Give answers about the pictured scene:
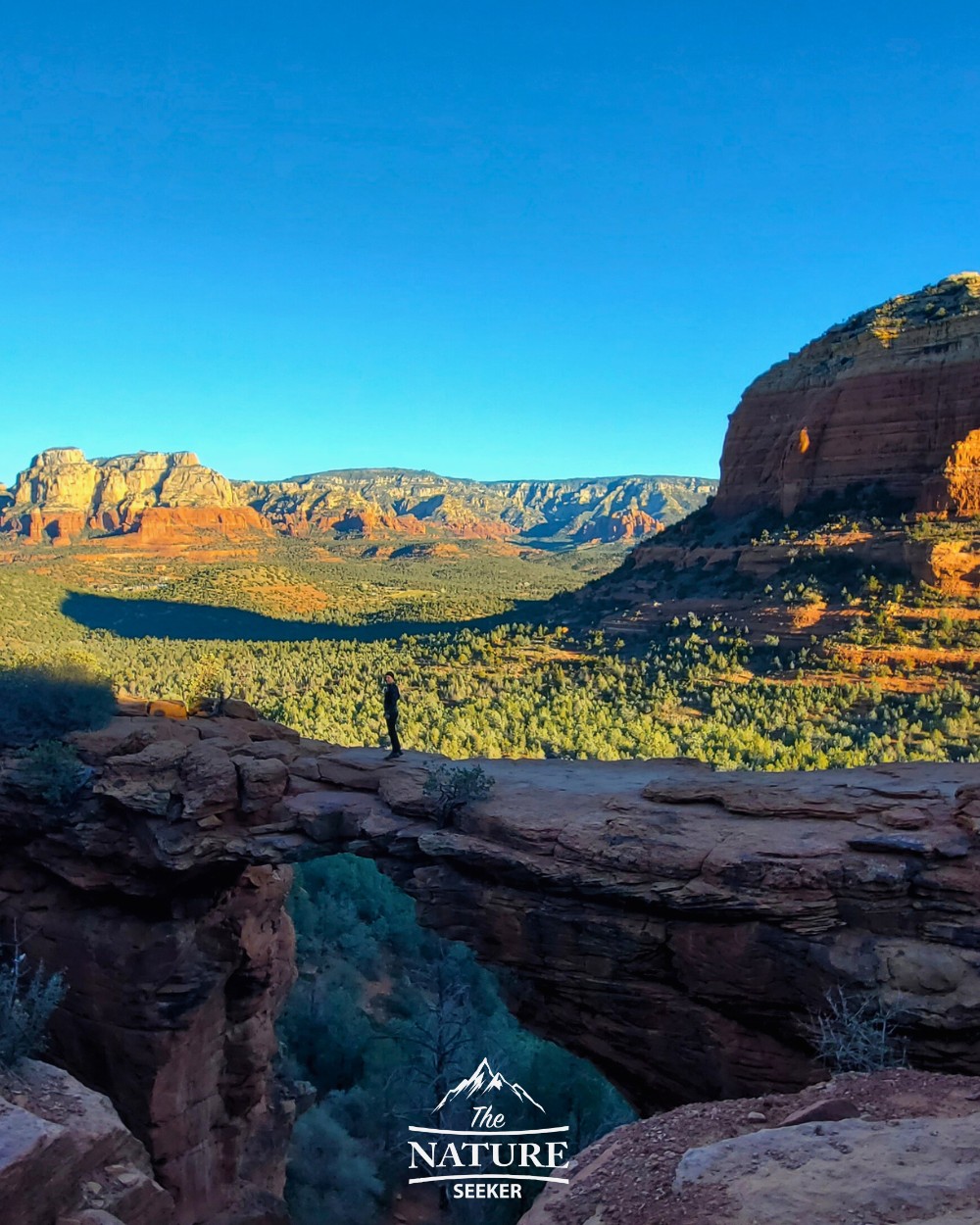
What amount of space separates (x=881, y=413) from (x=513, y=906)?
38256 millimetres

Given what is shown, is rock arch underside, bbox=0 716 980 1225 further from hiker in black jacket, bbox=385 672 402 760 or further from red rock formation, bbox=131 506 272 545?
red rock formation, bbox=131 506 272 545

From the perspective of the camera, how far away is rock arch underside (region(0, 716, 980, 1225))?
8656mm

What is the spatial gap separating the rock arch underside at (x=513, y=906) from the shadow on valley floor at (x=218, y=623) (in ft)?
143

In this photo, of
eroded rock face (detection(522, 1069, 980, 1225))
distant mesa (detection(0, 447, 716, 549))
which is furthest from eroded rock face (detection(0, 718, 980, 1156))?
distant mesa (detection(0, 447, 716, 549))

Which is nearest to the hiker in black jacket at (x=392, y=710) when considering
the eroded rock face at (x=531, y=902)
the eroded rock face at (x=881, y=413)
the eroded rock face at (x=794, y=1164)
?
the eroded rock face at (x=531, y=902)

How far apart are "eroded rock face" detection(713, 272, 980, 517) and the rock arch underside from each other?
29890mm
